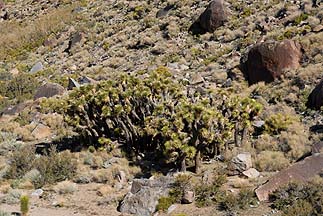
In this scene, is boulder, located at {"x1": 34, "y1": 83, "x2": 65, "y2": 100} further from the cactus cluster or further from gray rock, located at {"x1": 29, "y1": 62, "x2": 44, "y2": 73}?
the cactus cluster

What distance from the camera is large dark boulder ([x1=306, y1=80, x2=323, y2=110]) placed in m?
17.0

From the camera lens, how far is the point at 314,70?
19516 millimetres

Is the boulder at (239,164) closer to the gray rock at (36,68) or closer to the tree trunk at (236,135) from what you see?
the tree trunk at (236,135)

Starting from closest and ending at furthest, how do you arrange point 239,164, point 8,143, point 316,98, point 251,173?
1. point 251,173
2. point 239,164
3. point 316,98
4. point 8,143

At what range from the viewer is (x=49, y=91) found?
89.3ft

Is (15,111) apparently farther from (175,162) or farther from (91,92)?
(175,162)

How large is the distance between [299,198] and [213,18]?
67.3 ft

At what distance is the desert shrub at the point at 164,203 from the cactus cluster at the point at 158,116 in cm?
186

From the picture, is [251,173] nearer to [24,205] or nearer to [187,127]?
[187,127]

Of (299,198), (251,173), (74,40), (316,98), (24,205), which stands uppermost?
(24,205)

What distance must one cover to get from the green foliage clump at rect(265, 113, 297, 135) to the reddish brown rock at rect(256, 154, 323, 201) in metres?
4.00

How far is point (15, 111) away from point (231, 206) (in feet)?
55.9

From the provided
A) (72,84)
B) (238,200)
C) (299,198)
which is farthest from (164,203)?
(72,84)

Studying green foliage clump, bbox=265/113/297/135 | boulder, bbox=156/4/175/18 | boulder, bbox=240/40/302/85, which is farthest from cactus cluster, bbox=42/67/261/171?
boulder, bbox=156/4/175/18
